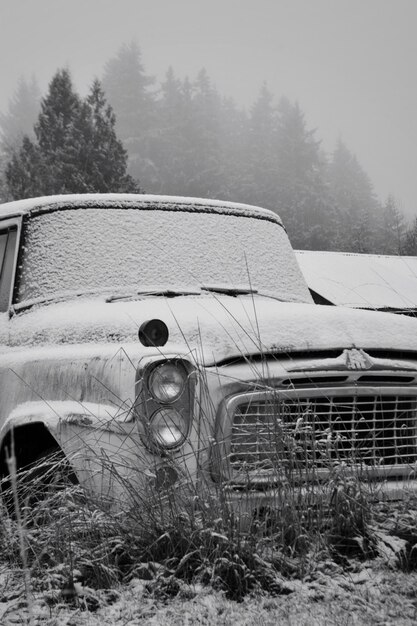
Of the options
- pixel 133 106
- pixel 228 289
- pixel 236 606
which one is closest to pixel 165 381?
pixel 236 606

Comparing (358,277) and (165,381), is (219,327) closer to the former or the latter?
(165,381)

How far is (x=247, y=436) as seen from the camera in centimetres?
309

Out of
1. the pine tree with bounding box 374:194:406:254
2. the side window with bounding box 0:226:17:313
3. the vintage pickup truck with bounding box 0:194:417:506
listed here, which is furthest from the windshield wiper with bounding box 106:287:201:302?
the pine tree with bounding box 374:194:406:254

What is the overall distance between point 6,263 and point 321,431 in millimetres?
2181

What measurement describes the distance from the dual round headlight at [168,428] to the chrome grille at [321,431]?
0.20 metres

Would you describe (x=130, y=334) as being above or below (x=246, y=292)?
below

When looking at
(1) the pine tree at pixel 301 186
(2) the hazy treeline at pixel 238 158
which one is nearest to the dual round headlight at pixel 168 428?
(2) the hazy treeline at pixel 238 158

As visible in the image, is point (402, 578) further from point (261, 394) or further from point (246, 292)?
point (246, 292)

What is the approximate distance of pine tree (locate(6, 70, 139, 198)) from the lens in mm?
27359

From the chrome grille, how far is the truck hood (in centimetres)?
22

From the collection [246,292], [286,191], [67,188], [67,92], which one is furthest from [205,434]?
[286,191]

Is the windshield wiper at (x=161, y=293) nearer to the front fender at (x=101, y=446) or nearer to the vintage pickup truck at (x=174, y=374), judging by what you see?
the vintage pickup truck at (x=174, y=374)

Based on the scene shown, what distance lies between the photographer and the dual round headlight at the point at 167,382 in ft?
9.79

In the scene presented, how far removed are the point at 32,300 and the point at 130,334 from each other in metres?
1.02
